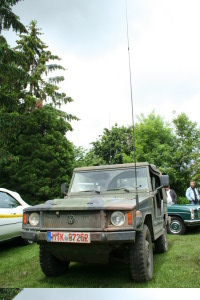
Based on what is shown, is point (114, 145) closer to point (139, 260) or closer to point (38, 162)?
point (38, 162)

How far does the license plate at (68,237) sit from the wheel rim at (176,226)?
20.0ft

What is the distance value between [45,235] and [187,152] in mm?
25735

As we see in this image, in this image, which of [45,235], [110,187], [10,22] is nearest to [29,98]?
[10,22]

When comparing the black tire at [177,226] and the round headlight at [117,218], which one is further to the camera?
the black tire at [177,226]

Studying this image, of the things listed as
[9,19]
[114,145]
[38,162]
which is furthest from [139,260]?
[114,145]

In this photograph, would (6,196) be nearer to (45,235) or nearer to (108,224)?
(45,235)

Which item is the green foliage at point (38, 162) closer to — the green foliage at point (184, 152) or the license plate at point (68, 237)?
the license plate at point (68, 237)

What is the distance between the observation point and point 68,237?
4.12 metres

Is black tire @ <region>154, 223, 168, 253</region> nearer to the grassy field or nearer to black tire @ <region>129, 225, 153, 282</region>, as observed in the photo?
the grassy field

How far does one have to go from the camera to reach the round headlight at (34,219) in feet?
14.9

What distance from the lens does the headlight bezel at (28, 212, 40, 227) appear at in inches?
179

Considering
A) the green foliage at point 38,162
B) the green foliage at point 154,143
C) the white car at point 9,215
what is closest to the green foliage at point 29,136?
the green foliage at point 38,162

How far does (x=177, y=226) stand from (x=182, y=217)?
330mm

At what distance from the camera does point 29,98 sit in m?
15.3
